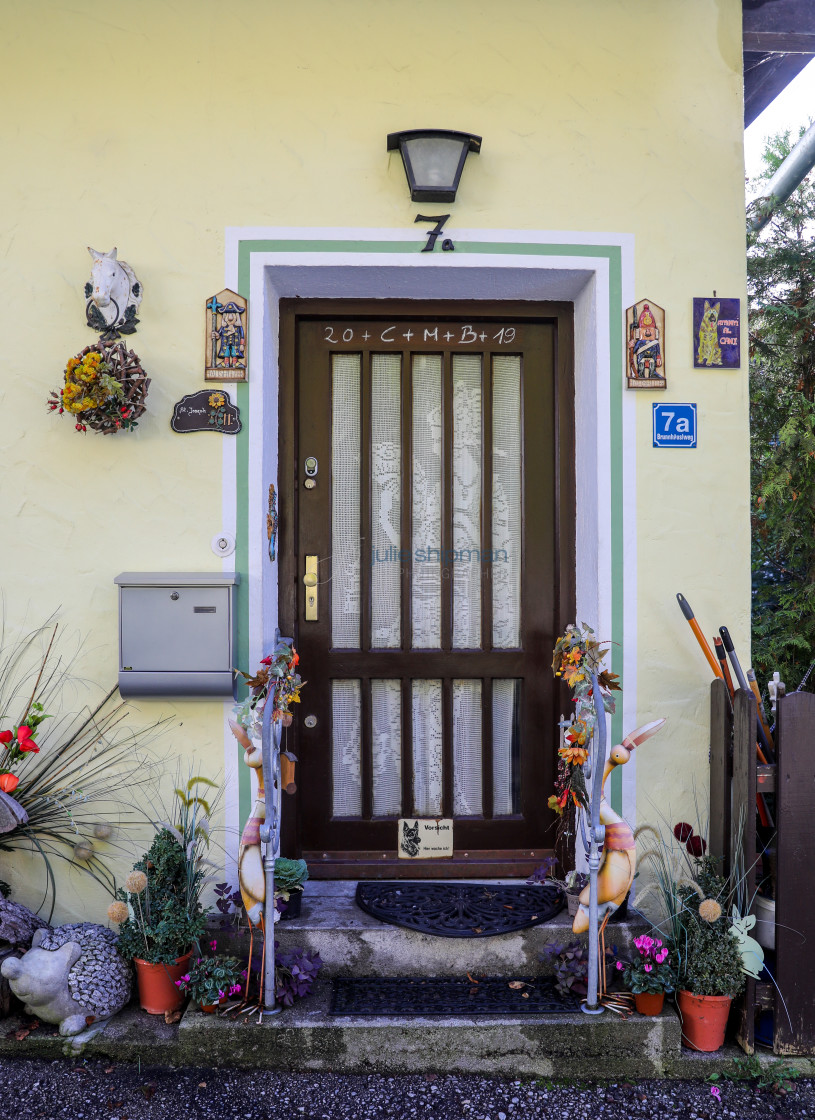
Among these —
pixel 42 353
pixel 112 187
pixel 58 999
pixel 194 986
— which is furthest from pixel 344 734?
pixel 112 187

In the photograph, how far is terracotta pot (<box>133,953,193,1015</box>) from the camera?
96.7 inches

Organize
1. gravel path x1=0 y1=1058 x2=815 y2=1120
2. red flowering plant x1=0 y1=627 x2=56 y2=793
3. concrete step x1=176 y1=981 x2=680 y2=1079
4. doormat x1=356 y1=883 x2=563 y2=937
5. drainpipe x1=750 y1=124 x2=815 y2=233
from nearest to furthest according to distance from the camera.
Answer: gravel path x1=0 y1=1058 x2=815 y2=1120, concrete step x1=176 y1=981 x2=680 y2=1079, red flowering plant x1=0 y1=627 x2=56 y2=793, doormat x1=356 y1=883 x2=563 y2=937, drainpipe x1=750 y1=124 x2=815 y2=233

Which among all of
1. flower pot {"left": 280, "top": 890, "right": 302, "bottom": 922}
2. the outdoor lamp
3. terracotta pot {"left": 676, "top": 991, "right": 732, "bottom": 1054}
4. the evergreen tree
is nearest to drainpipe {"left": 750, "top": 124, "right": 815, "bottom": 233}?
the evergreen tree

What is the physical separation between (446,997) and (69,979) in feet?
3.86

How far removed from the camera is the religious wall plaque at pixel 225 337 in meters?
2.78

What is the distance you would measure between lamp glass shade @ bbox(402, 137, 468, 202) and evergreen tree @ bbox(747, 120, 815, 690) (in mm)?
2040

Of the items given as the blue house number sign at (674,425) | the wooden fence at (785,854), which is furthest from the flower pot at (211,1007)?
the blue house number sign at (674,425)

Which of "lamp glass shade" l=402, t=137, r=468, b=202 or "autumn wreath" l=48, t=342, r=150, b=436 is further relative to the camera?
A: "lamp glass shade" l=402, t=137, r=468, b=202

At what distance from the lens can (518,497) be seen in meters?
3.14

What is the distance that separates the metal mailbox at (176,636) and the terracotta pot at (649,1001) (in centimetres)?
164

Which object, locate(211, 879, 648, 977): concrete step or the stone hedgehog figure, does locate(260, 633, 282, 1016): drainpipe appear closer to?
locate(211, 879, 648, 977): concrete step

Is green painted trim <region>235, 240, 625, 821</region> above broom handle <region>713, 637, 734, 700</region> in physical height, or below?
above

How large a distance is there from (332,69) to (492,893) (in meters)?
3.07

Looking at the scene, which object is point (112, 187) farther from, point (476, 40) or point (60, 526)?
point (476, 40)
